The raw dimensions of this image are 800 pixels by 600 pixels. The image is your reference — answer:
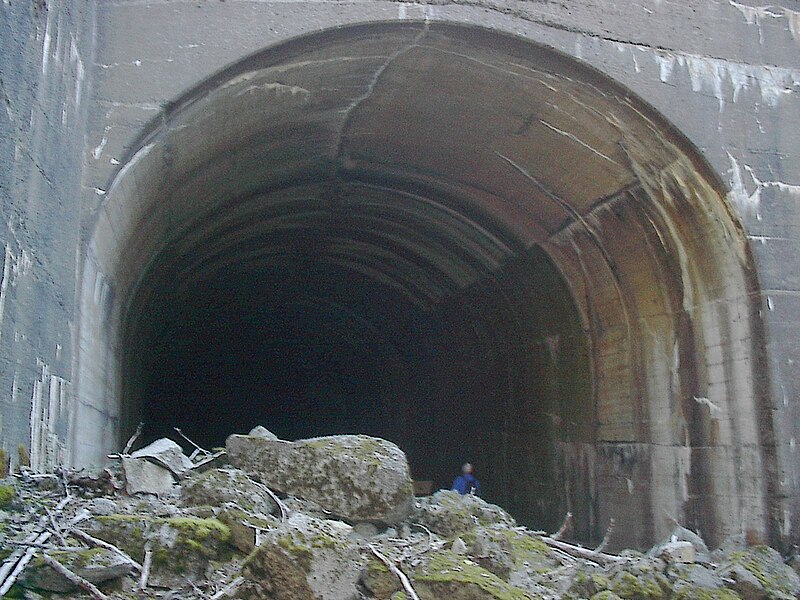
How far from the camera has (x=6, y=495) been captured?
137 inches

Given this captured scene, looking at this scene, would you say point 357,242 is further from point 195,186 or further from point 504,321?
point 195,186

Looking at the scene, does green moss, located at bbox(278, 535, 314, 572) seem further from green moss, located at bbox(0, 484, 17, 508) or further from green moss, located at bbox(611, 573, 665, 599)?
green moss, located at bbox(611, 573, 665, 599)

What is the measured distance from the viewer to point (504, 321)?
10.2 meters

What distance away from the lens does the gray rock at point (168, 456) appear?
4461 mm

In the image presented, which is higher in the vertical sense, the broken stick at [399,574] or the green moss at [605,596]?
the broken stick at [399,574]

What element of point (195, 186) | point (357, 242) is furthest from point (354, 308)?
point (195, 186)

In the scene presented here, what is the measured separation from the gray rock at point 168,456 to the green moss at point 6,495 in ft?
2.93

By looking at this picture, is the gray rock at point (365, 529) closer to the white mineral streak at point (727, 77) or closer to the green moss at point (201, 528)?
the green moss at point (201, 528)

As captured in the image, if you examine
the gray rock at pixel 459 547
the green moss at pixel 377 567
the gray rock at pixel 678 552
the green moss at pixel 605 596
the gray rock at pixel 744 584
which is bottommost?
the gray rock at pixel 744 584

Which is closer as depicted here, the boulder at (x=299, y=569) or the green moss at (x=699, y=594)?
the boulder at (x=299, y=569)

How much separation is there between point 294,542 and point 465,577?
68 centimetres

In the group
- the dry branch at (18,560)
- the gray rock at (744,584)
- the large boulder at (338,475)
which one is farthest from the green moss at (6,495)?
the gray rock at (744,584)

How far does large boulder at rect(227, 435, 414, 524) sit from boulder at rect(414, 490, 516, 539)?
212 mm

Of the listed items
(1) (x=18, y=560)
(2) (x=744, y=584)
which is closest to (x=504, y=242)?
(2) (x=744, y=584)
